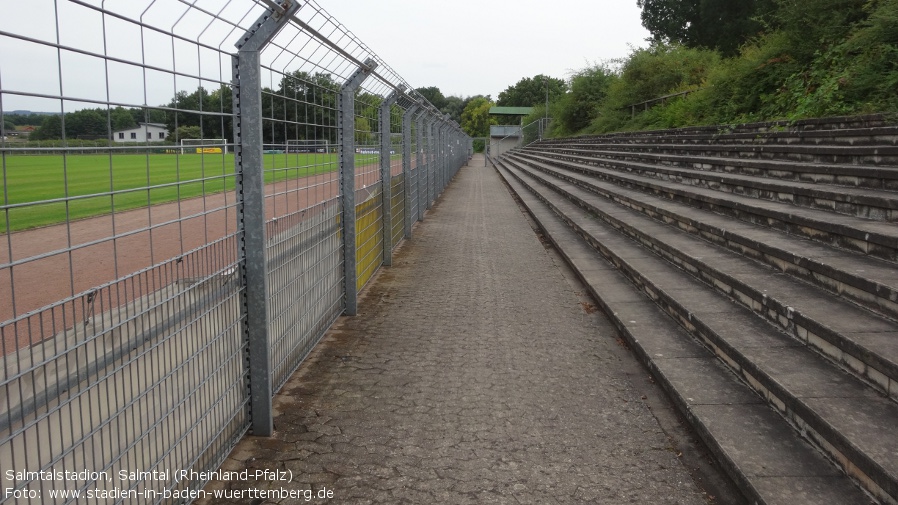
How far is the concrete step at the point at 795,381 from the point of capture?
3119mm

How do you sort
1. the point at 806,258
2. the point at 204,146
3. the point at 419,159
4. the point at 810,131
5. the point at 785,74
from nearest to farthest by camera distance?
the point at 204,146 → the point at 806,258 → the point at 810,131 → the point at 419,159 → the point at 785,74

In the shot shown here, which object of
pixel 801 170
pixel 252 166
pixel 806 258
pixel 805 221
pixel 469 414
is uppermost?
pixel 252 166

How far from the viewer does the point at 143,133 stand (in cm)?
290

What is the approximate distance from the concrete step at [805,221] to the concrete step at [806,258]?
0.07 m

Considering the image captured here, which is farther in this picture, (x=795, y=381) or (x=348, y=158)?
(x=348, y=158)

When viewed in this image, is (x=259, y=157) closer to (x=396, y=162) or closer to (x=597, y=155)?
(x=396, y=162)

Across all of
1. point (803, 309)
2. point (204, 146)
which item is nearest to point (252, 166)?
point (204, 146)

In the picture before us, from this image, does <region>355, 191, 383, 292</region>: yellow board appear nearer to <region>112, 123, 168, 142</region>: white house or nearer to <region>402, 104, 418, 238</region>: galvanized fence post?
<region>402, 104, 418, 238</region>: galvanized fence post

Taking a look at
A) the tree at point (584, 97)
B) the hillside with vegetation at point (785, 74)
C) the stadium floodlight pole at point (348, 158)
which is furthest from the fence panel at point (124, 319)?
the tree at point (584, 97)

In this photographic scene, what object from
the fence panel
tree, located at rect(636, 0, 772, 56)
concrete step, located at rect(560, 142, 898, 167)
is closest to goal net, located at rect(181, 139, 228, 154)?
the fence panel

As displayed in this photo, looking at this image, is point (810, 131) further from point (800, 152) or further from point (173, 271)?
point (173, 271)

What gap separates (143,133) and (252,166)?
2.88ft

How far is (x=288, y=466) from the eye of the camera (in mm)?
3639

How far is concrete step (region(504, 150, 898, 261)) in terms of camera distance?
17.0ft
